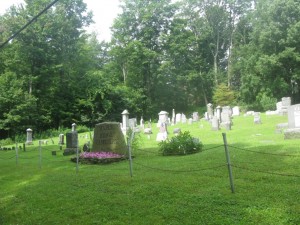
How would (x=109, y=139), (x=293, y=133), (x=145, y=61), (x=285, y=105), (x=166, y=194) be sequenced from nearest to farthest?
1. (x=166, y=194)
2. (x=293, y=133)
3. (x=109, y=139)
4. (x=285, y=105)
5. (x=145, y=61)

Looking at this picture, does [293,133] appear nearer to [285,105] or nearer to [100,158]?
[100,158]

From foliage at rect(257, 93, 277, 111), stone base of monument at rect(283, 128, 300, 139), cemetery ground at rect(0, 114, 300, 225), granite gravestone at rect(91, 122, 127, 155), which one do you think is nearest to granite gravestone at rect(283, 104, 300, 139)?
stone base of monument at rect(283, 128, 300, 139)

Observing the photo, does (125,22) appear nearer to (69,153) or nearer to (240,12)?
(240,12)

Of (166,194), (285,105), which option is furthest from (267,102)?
(166,194)

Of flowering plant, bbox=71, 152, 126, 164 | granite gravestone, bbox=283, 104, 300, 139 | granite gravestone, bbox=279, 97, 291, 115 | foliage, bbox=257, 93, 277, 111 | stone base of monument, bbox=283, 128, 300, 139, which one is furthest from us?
foliage, bbox=257, 93, 277, 111

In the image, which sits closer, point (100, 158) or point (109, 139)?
point (100, 158)

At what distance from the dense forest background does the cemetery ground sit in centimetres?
2589

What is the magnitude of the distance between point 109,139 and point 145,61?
3450 cm

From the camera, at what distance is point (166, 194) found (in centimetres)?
661

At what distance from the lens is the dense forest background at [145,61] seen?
35438mm

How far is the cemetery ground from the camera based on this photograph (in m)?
5.39

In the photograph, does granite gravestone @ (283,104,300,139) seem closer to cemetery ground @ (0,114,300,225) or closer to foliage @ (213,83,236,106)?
cemetery ground @ (0,114,300,225)

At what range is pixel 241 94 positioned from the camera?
42531mm

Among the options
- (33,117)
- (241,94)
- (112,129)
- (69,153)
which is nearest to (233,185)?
(112,129)
